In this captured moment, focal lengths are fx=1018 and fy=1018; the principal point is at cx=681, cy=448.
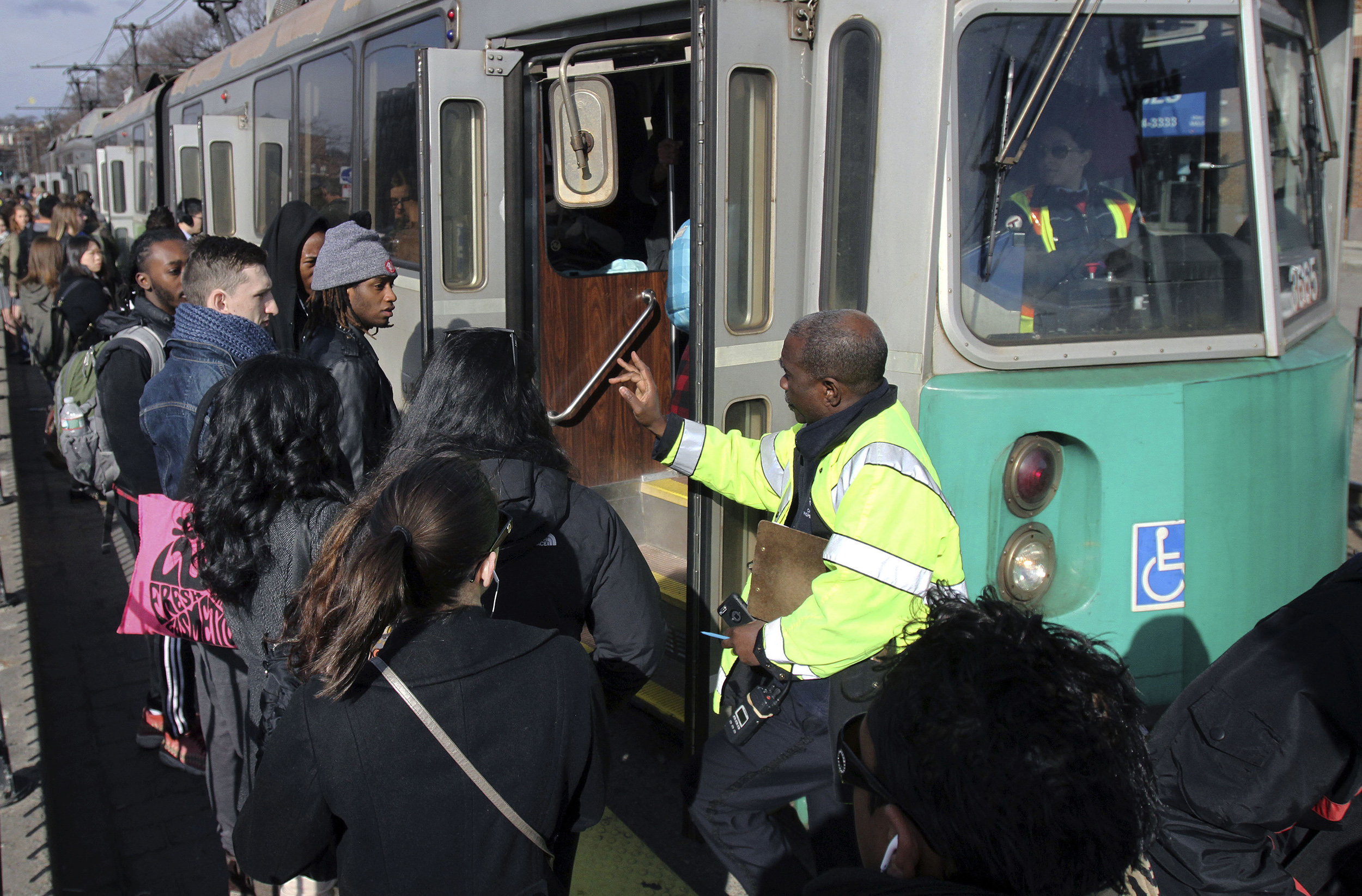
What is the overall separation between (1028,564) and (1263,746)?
89cm

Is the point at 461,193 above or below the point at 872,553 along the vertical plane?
above

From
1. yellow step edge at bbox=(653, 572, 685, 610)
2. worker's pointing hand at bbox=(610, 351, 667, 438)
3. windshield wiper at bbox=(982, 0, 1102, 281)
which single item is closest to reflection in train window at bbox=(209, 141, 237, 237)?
yellow step edge at bbox=(653, 572, 685, 610)

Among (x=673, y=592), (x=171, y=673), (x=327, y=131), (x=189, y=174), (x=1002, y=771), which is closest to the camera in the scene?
(x=1002, y=771)

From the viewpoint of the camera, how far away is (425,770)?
154 centimetres

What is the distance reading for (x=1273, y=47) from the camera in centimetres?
324

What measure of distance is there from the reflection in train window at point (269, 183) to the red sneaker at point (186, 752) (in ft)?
12.2

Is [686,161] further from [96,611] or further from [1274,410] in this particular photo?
[96,611]

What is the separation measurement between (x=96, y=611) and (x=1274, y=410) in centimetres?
528

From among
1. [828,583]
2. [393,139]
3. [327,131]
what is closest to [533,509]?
[828,583]

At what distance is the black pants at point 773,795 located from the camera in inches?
95.0

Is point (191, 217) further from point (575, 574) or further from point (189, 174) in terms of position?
point (575, 574)

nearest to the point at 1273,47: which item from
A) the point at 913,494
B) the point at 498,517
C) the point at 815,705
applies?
the point at 913,494

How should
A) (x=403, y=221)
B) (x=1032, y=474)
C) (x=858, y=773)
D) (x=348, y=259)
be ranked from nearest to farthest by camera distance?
(x=858, y=773) < (x=1032, y=474) < (x=348, y=259) < (x=403, y=221)

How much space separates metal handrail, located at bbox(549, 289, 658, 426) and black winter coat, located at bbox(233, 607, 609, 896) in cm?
237
